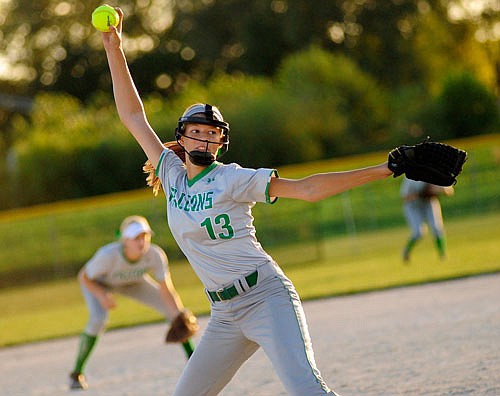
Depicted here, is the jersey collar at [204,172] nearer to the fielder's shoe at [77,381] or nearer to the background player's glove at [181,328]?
the background player's glove at [181,328]

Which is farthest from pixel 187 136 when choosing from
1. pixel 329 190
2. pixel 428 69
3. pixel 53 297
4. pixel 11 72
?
pixel 11 72

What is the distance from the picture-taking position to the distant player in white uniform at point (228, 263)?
18.2 ft

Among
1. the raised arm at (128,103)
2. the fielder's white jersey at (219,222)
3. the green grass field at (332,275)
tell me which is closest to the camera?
the fielder's white jersey at (219,222)

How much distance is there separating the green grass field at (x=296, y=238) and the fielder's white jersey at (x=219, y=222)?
1242cm

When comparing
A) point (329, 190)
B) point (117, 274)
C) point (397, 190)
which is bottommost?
point (397, 190)

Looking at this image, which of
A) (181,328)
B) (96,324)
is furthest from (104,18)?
(96,324)

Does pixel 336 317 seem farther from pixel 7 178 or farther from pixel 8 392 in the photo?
pixel 7 178

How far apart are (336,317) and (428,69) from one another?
134 feet

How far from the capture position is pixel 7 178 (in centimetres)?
3759

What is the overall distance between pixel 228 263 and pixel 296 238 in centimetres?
2241

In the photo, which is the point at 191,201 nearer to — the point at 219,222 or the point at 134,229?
the point at 219,222

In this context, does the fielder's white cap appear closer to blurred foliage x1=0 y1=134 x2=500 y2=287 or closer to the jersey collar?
the jersey collar

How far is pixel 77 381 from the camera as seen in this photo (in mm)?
9953

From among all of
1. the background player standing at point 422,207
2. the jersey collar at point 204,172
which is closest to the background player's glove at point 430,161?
the jersey collar at point 204,172
